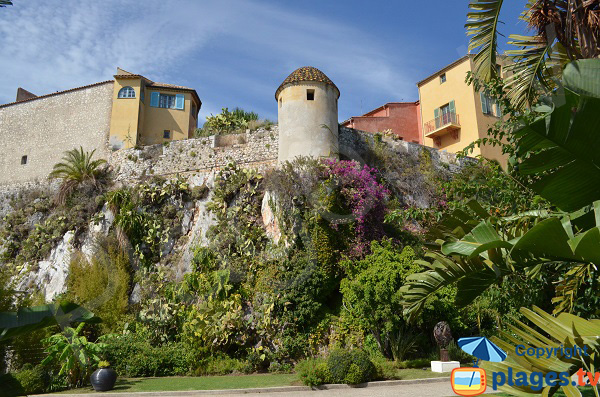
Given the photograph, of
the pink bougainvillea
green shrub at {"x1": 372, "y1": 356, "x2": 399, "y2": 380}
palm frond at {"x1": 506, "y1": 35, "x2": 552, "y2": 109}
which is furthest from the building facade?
palm frond at {"x1": 506, "y1": 35, "x2": 552, "y2": 109}

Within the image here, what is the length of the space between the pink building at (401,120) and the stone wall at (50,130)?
14.5 m

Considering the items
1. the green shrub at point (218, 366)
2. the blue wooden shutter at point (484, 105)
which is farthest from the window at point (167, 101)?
the blue wooden shutter at point (484, 105)

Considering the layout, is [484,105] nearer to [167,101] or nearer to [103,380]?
[167,101]

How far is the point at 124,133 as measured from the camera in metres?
24.9

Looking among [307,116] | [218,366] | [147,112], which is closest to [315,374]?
[218,366]

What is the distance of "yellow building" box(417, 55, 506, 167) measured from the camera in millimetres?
25047

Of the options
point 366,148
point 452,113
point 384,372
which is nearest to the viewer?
point 384,372

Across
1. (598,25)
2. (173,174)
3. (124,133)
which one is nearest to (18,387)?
(598,25)

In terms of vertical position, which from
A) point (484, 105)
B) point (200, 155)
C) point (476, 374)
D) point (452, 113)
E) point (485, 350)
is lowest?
point (476, 374)

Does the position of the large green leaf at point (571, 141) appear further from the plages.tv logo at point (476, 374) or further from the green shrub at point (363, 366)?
the green shrub at point (363, 366)

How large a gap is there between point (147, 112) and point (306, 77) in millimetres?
10939

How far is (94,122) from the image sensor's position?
25.7 metres

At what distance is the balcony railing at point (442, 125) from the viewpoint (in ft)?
84.7

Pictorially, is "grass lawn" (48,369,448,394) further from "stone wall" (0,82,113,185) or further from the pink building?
the pink building
